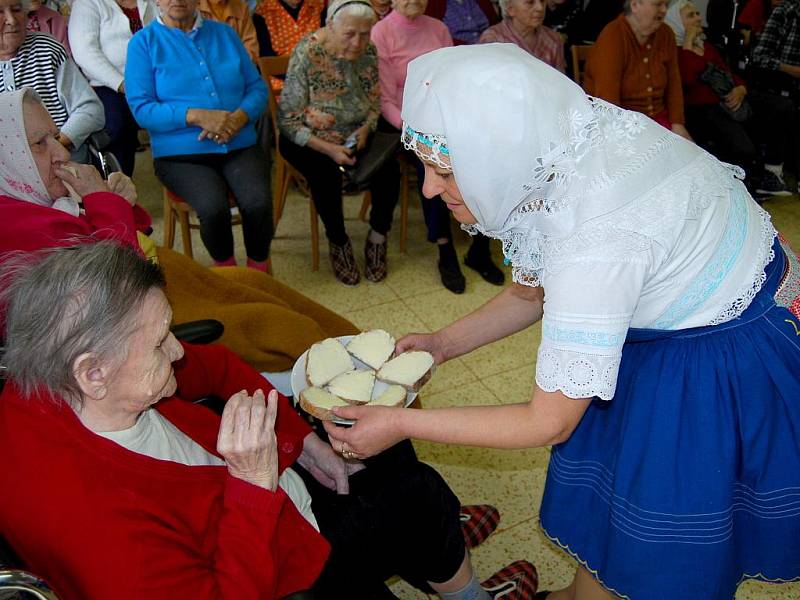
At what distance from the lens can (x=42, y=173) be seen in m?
1.75

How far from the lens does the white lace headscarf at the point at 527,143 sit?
98 centimetres

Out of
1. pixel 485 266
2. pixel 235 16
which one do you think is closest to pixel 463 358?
pixel 485 266

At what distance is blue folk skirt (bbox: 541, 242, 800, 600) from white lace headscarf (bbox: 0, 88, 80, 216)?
1.54 metres

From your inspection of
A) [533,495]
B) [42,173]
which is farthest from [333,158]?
[533,495]

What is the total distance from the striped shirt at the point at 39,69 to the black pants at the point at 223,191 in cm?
45

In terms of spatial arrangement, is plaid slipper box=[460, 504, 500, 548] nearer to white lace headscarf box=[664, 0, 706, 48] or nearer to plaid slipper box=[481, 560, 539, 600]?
plaid slipper box=[481, 560, 539, 600]

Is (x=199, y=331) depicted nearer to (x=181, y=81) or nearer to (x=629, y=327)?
(x=629, y=327)

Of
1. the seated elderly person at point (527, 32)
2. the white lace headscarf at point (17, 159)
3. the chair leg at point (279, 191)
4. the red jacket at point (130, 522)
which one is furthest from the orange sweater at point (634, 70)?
the red jacket at point (130, 522)

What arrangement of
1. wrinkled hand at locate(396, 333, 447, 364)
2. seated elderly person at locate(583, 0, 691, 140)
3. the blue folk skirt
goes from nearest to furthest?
the blue folk skirt, wrinkled hand at locate(396, 333, 447, 364), seated elderly person at locate(583, 0, 691, 140)

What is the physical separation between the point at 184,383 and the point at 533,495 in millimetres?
1207

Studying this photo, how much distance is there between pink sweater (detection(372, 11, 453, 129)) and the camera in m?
3.37

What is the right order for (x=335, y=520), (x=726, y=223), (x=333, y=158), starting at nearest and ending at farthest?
(x=726, y=223), (x=335, y=520), (x=333, y=158)

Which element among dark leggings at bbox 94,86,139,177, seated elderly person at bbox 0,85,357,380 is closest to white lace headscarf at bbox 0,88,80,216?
seated elderly person at bbox 0,85,357,380

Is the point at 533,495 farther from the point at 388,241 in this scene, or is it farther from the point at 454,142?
the point at 388,241
